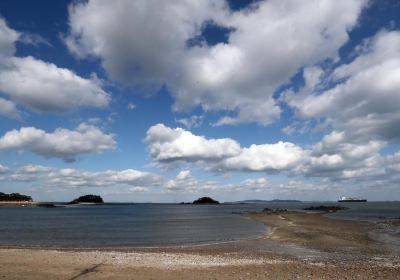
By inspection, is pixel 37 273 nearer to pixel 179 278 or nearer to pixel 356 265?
pixel 179 278

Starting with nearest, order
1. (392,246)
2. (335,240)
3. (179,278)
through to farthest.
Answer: (179,278)
(392,246)
(335,240)

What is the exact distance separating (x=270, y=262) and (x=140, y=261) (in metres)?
10.7

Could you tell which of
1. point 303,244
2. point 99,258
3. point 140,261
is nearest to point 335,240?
point 303,244

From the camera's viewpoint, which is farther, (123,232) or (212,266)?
(123,232)

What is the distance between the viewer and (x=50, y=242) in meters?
35.4

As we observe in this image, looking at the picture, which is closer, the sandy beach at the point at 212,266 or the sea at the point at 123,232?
the sandy beach at the point at 212,266

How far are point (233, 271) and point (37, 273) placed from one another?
1323 centimetres

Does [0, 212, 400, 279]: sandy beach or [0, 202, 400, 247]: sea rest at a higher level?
[0, 212, 400, 279]: sandy beach

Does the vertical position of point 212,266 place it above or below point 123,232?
above

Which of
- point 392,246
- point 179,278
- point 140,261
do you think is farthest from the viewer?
point 392,246

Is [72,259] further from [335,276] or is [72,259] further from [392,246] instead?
[392,246]

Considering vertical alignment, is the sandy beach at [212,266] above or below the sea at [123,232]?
above

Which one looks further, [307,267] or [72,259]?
[72,259]

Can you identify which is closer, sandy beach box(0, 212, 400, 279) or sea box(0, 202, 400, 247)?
sandy beach box(0, 212, 400, 279)
